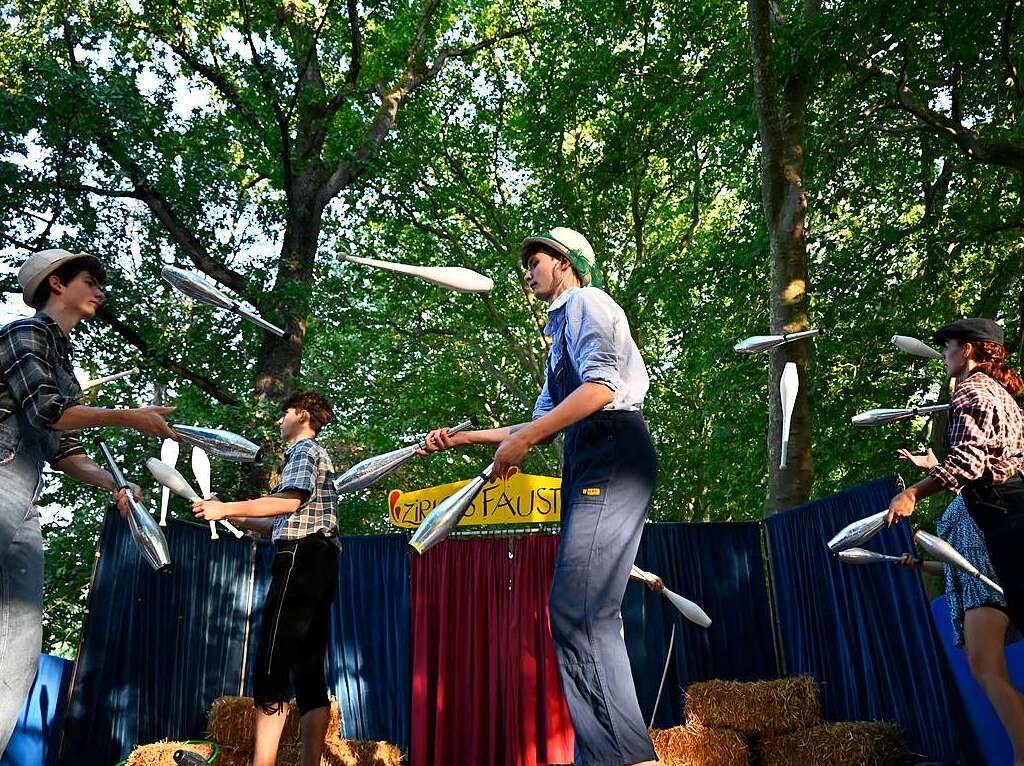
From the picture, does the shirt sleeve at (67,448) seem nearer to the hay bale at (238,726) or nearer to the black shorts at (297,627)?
the black shorts at (297,627)

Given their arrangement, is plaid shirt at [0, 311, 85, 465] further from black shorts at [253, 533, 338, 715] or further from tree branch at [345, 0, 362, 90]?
tree branch at [345, 0, 362, 90]

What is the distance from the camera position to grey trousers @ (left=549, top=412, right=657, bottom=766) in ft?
6.32

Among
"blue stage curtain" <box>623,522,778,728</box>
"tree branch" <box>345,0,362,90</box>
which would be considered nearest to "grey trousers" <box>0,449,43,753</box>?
"blue stage curtain" <box>623,522,778,728</box>

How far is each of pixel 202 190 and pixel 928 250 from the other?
28.7 ft

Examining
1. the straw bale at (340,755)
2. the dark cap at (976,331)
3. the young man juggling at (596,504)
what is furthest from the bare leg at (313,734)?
the dark cap at (976,331)

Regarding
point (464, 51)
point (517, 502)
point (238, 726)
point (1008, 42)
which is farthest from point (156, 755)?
point (464, 51)

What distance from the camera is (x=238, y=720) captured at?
5910 mm

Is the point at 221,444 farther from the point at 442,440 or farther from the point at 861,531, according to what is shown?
the point at 861,531

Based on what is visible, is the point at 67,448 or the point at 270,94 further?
the point at 270,94

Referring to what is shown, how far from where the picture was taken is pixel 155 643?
22.5 feet

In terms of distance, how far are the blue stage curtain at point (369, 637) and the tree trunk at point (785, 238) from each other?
333cm

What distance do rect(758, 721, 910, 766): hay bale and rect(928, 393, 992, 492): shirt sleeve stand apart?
8.00 feet

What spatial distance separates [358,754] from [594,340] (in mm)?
4853

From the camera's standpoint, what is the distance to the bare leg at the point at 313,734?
3.58 meters
